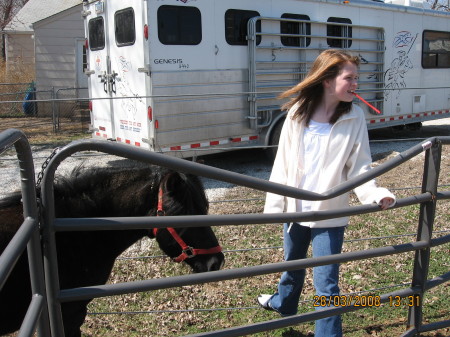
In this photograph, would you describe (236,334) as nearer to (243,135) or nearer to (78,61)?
(243,135)

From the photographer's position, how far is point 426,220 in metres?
2.59

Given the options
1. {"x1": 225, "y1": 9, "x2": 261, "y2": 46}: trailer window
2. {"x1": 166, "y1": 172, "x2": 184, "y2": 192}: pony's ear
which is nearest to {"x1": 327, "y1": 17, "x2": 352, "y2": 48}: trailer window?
{"x1": 225, "y1": 9, "x2": 261, "y2": 46}: trailer window

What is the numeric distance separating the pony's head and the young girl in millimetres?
410

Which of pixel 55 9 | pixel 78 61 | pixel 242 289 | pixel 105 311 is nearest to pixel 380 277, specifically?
pixel 242 289

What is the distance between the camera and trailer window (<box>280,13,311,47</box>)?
841cm

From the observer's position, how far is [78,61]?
635 inches

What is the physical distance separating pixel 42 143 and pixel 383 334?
378 inches

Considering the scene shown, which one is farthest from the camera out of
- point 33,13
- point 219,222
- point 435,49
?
point 33,13

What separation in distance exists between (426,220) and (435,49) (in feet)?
33.1

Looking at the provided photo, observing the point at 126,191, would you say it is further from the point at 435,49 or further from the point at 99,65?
the point at 435,49

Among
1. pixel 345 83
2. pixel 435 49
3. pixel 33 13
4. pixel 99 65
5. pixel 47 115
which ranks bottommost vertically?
pixel 47 115

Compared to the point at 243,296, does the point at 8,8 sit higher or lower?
higher

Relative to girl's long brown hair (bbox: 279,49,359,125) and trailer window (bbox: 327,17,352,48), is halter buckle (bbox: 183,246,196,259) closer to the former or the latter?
girl's long brown hair (bbox: 279,49,359,125)

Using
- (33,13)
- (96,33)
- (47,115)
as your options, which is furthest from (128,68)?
(33,13)
